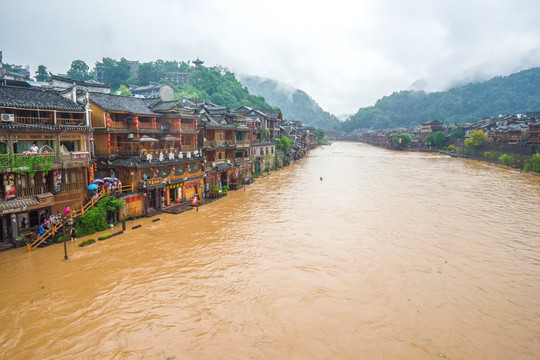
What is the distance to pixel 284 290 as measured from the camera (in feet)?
55.2

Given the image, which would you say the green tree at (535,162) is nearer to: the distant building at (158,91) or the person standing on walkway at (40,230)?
the person standing on walkway at (40,230)

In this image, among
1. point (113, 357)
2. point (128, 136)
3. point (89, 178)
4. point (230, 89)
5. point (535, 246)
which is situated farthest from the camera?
point (230, 89)

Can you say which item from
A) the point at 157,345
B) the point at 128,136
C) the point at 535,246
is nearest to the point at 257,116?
the point at 128,136

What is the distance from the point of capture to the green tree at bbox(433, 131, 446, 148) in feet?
367

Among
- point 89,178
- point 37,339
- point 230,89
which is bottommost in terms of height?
point 37,339

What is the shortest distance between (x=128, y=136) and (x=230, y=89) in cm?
7874

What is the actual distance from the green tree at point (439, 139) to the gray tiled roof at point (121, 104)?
4226 inches

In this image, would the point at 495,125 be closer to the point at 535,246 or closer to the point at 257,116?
the point at 257,116

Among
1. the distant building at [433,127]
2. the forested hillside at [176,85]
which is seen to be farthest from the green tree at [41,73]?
the distant building at [433,127]

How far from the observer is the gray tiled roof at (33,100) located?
21.5 metres

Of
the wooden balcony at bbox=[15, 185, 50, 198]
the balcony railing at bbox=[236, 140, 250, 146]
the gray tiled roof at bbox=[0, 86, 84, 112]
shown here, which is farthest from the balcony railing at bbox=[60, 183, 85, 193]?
the balcony railing at bbox=[236, 140, 250, 146]

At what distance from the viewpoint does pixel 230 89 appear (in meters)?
104

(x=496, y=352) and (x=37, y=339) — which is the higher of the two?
(x=37, y=339)

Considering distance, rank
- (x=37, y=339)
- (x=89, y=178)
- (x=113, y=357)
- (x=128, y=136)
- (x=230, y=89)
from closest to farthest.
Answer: (x=113, y=357)
(x=37, y=339)
(x=89, y=178)
(x=128, y=136)
(x=230, y=89)
